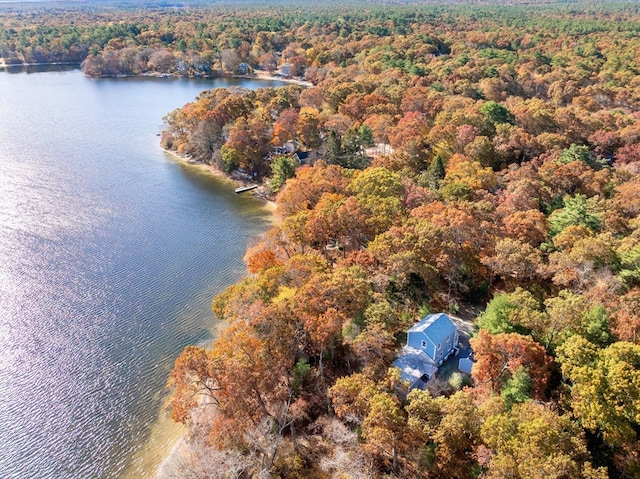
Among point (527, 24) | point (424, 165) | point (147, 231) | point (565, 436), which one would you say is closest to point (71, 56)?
point (147, 231)

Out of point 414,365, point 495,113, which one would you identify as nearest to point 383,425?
point 414,365

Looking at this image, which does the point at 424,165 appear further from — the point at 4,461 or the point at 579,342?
the point at 4,461

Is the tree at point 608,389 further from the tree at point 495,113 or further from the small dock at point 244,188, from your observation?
the small dock at point 244,188

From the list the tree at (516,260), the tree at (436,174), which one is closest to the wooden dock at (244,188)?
the tree at (436,174)

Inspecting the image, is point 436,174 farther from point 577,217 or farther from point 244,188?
point 244,188

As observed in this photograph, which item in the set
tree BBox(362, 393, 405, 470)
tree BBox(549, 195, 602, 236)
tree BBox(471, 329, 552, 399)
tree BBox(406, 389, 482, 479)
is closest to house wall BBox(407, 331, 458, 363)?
tree BBox(471, 329, 552, 399)

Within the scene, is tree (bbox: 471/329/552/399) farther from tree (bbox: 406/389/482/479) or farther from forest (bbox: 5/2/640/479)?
tree (bbox: 406/389/482/479)
